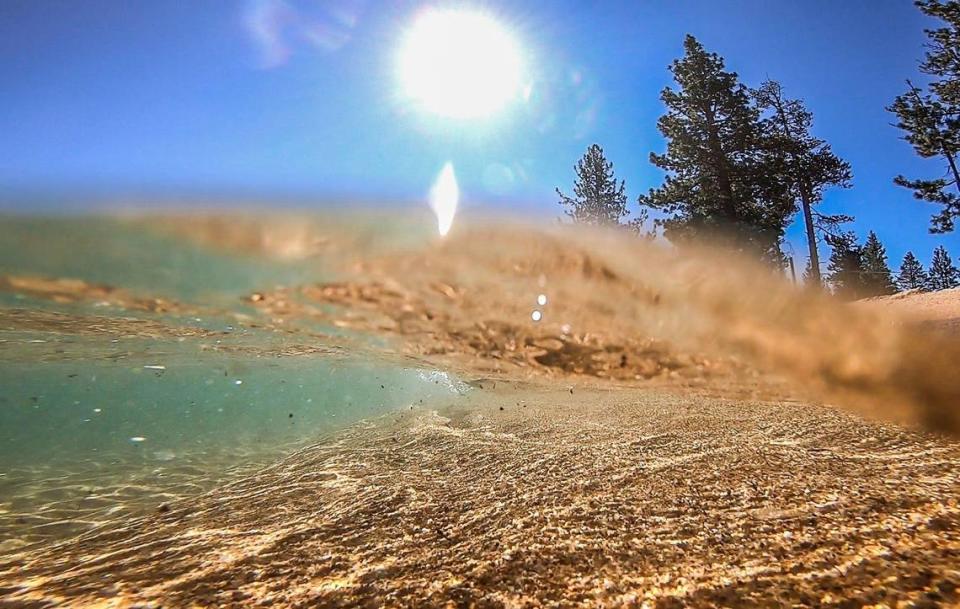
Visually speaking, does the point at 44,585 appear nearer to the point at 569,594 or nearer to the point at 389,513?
the point at 389,513

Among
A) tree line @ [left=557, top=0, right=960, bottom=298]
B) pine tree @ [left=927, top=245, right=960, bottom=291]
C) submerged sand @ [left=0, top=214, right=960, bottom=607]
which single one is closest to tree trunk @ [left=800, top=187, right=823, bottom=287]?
tree line @ [left=557, top=0, right=960, bottom=298]

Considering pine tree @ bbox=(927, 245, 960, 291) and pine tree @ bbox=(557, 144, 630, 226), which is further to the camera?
pine tree @ bbox=(927, 245, 960, 291)

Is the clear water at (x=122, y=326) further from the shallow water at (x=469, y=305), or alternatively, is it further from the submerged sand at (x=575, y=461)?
the submerged sand at (x=575, y=461)

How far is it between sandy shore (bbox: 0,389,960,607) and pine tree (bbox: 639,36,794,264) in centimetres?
1782

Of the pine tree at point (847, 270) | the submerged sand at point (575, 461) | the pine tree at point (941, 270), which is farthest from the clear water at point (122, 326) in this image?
the pine tree at point (941, 270)

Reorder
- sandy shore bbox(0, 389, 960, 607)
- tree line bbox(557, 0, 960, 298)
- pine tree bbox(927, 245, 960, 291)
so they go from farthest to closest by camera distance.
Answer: pine tree bbox(927, 245, 960, 291)
tree line bbox(557, 0, 960, 298)
sandy shore bbox(0, 389, 960, 607)

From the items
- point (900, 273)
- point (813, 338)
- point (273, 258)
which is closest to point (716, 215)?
point (813, 338)

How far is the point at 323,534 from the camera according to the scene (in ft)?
7.65

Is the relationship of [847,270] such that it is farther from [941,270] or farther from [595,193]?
[941,270]

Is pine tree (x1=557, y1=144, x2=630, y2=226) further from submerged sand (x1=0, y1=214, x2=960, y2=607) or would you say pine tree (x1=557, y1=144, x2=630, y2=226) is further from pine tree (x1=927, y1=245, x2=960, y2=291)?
pine tree (x1=927, y1=245, x2=960, y2=291)

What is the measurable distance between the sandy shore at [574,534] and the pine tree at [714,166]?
17.8 meters

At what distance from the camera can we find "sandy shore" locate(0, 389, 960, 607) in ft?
5.25

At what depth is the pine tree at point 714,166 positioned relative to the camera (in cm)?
1888

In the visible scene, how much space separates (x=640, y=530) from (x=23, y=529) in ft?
15.6
